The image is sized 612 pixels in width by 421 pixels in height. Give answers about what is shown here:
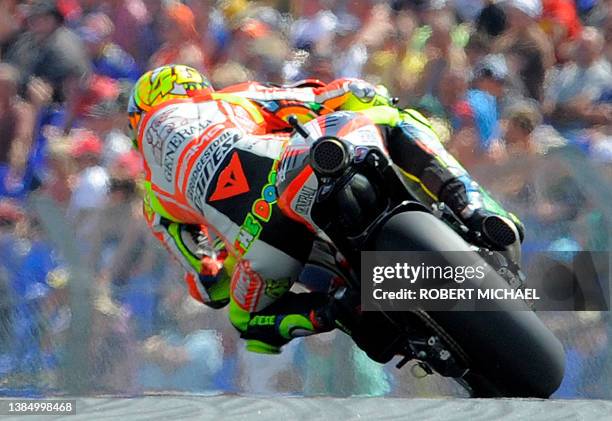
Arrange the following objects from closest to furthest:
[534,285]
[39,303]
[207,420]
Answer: [207,420], [534,285], [39,303]

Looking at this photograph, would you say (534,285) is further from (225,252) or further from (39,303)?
(39,303)

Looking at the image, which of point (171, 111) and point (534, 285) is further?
point (171, 111)

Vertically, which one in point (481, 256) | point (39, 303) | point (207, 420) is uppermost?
point (481, 256)

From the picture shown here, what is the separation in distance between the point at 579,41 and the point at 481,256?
242cm

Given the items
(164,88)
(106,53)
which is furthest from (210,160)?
(106,53)

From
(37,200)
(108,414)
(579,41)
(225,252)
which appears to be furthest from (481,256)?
(37,200)

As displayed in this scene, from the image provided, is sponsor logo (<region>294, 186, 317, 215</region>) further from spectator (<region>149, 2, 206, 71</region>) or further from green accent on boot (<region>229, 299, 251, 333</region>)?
spectator (<region>149, 2, 206, 71</region>)

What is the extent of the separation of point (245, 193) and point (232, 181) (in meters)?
0.07

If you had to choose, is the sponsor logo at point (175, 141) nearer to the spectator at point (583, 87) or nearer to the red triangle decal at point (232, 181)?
the red triangle decal at point (232, 181)

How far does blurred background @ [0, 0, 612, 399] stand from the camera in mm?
5816

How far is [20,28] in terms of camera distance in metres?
6.44

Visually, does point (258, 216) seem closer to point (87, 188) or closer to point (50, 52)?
point (87, 188)

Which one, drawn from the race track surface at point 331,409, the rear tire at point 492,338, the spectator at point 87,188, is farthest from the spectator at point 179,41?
the race track surface at point 331,409

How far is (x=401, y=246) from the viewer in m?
4.07
